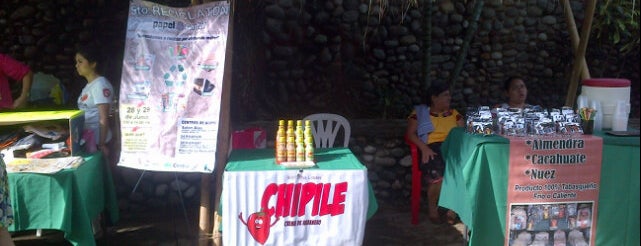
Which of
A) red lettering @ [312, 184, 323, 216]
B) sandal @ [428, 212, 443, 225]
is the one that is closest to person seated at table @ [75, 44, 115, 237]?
red lettering @ [312, 184, 323, 216]

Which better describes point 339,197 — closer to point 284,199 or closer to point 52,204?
point 284,199

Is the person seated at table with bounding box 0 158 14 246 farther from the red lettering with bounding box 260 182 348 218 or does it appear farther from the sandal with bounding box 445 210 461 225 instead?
the sandal with bounding box 445 210 461 225

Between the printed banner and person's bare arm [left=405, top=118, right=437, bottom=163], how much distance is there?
4.39 feet

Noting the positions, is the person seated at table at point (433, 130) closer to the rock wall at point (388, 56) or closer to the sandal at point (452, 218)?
the sandal at point (452, 218)

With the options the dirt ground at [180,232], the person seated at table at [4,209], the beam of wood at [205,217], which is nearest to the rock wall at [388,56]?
the dirt ground at [180,232]

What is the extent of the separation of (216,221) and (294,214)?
2.15 feet

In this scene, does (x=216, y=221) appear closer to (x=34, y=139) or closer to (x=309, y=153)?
(x=309, y=153)

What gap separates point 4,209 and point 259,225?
135 centimetres

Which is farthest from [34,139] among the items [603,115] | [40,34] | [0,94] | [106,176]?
[603,115]

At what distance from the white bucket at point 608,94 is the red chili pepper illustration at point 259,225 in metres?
2.29

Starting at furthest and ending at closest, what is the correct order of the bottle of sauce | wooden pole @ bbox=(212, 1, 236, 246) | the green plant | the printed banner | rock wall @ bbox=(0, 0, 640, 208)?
the green plant < rock wall @ bbox=(0, 0, 640, 208) < wooden pole @ bbox=(212, 1, 236, 246) < the bottle of sauce < the printed banner

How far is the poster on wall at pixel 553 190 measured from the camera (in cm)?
346

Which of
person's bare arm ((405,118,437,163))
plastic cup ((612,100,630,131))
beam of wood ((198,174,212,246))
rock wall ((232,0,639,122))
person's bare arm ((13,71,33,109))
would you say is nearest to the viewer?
beam of wood ((198,174,212,246))

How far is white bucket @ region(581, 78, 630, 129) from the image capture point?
3828 millimetres
